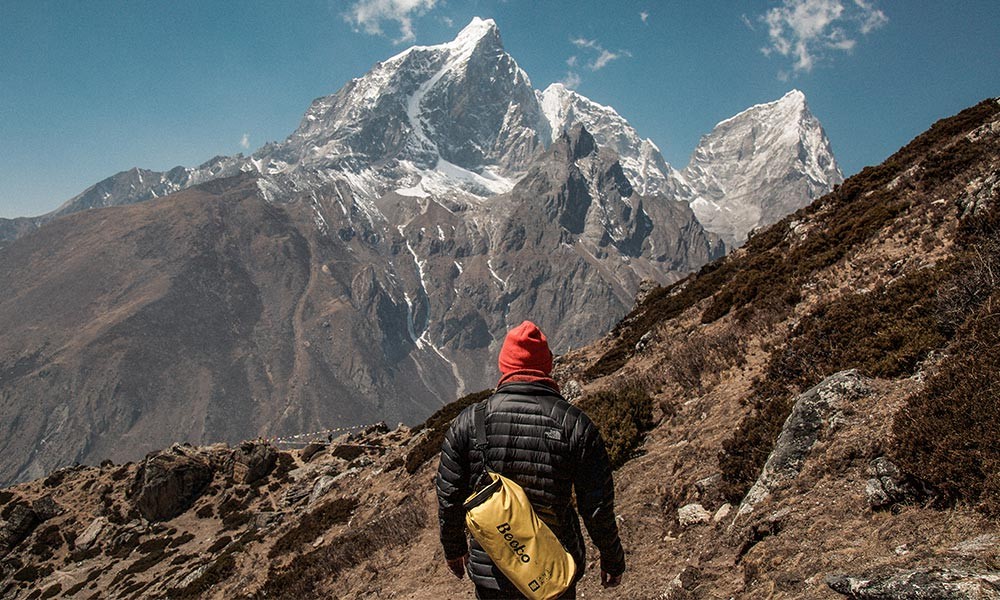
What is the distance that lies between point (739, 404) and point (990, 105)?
21371mm

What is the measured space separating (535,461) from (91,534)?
44.7 meters

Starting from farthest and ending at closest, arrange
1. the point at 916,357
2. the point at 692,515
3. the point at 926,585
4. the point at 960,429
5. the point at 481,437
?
the point at 692,515 → the point at 916,357 → the point at 960,429 → the point at 481,437 → the point at 926,585

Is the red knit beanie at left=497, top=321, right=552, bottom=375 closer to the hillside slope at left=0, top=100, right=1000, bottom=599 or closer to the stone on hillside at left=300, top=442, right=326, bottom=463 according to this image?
the hillside slope at left=0, top=100, right=1000, bottom=599

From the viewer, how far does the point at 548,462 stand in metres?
4.68

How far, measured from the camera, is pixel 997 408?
17.6ft

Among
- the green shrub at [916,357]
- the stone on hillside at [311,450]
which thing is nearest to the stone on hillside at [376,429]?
the stone on hillside at [311,450]

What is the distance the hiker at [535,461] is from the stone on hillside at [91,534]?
43.1 metres

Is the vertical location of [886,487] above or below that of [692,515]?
above

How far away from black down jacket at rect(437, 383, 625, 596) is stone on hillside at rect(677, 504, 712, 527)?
13.1ft

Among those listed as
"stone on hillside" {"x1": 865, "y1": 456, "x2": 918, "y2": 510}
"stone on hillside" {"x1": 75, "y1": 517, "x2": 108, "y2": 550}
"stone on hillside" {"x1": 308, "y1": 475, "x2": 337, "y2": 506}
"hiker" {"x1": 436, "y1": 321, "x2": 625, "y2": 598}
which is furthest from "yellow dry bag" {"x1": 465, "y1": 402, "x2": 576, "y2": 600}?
"stone on hillside" {"x1": 75, "y1": 517, "x2": 108, "y2": 550}

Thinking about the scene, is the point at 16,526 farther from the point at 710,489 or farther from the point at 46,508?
the point at 710,489

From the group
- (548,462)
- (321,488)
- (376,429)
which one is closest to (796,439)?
(548,462)

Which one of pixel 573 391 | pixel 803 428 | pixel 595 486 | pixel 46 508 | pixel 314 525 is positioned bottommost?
pixel 314 525

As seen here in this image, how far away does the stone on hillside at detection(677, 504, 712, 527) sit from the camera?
27.2ft
